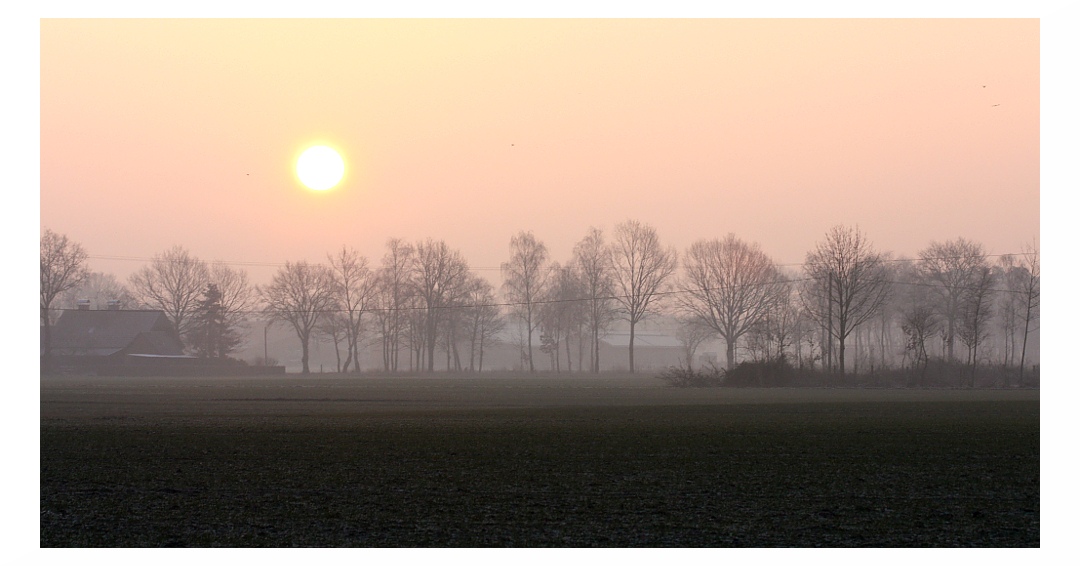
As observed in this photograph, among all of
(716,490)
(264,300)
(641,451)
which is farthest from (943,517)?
(264,300)

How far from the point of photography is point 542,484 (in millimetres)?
9977

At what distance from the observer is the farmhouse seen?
77625 mm

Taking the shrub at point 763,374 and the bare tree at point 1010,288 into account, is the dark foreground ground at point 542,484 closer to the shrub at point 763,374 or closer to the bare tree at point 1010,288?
the shrub at point 763,374

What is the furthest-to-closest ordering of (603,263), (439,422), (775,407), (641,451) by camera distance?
(603,263), (775,407), (439,422), (641,451)

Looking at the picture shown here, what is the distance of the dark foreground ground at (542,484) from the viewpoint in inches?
297

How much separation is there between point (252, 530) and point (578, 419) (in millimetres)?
12768

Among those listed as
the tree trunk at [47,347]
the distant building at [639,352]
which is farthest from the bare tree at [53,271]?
the distant building at [639,352]

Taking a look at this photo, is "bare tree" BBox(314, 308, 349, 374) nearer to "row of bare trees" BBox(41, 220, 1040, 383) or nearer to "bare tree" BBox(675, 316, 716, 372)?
"row of bare trees" BBox(41, 220, 1040, 383)

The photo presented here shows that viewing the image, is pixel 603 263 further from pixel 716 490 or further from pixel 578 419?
pixel 716 490

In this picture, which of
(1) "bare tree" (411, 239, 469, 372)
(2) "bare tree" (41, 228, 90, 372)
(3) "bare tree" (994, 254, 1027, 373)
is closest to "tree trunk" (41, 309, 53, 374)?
(2) "bare tree" (41, 228, 90, 372)

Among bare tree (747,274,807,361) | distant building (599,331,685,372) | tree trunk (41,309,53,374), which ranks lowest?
distant building (599,331,685,372)

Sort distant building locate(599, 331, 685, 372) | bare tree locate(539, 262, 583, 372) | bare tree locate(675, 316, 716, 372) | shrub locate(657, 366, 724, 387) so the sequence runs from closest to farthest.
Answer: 1. shrub locate(657, 366, 724, 387)
2. bare tree locate(675, 316, 716, 372)
3. bare tree locate(539, 262, 583, 372)
4. distant building locate(599, 331, 685, 372)

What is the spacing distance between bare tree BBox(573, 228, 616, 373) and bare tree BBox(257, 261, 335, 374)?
2527 cm

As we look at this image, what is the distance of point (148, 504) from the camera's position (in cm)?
883
